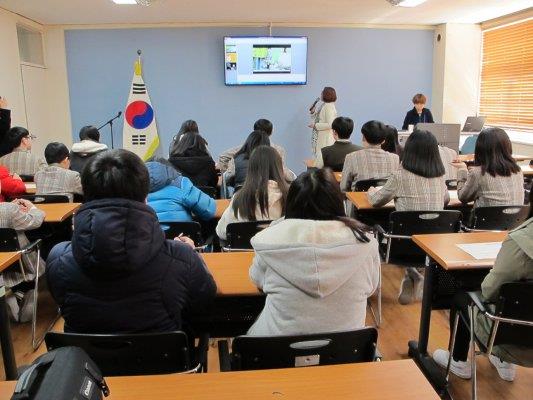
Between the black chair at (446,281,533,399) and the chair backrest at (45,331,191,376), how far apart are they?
115cm

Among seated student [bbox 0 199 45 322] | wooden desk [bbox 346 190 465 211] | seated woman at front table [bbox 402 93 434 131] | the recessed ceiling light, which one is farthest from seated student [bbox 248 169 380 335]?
seated woman at front table [bbox 402 93 434 131]

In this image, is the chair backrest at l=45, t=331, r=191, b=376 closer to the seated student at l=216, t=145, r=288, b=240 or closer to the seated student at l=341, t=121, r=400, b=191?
the seated student at l=216, t=145, r=288, b=240

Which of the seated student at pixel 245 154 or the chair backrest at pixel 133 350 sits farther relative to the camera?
the seated student at pixel 245 154

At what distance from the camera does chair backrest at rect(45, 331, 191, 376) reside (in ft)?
4.36

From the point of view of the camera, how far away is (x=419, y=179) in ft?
9.81

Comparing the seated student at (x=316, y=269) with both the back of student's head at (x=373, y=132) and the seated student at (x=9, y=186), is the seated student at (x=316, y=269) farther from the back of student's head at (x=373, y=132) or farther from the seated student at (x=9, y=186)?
the seated student at (x=9, y=186)

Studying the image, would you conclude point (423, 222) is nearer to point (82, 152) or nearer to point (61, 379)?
point (61, 379)

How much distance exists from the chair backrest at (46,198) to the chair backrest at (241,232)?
1685 millimetres

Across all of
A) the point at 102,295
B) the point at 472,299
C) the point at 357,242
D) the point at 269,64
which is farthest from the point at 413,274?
the point at 269,64

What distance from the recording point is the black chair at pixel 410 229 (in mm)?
2834

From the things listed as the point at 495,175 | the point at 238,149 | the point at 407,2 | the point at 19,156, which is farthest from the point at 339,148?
the point at 19,156

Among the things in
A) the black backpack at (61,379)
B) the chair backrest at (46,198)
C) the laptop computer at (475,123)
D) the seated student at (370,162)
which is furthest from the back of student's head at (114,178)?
the laptop computer at (475,123)

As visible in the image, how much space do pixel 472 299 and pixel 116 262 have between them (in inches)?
55.4

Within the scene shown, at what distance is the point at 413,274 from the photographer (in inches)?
131
